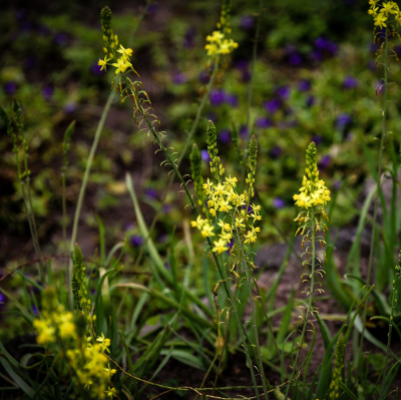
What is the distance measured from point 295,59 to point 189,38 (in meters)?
1.58

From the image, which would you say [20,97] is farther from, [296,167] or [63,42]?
[296,167]

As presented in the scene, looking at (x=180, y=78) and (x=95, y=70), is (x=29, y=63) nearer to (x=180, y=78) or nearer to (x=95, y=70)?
(x=95, y=70)

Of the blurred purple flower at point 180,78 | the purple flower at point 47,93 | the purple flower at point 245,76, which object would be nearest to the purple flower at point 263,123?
the purple flower at point 245,76

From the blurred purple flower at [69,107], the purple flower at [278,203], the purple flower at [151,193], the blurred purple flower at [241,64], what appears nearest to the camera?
the purple flower at [278,203]

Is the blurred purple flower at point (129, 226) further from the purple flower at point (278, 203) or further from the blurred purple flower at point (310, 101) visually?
the blurred purple flower at point (310, 101)

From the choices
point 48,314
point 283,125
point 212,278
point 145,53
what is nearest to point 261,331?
point 212,278

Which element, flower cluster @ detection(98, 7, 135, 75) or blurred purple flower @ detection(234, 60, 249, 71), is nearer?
flower cluster @ detection(98, 7, 135, 75)

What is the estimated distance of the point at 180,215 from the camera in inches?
149

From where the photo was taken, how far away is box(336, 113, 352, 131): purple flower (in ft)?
13.0

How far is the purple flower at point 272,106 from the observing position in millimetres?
4402

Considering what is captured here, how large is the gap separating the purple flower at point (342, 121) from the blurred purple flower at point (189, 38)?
8.24ft

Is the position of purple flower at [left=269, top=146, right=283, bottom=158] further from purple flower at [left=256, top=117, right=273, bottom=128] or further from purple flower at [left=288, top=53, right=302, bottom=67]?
purple flower at [left=288, top=53, right=302, bottom=67]

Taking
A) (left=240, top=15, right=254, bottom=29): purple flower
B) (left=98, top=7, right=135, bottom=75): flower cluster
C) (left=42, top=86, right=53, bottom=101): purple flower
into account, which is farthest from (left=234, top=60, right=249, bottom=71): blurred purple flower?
(left=98, top=7, right=135, bottom=75): flower cluster

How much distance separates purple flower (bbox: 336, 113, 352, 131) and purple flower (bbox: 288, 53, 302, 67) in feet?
4.15
